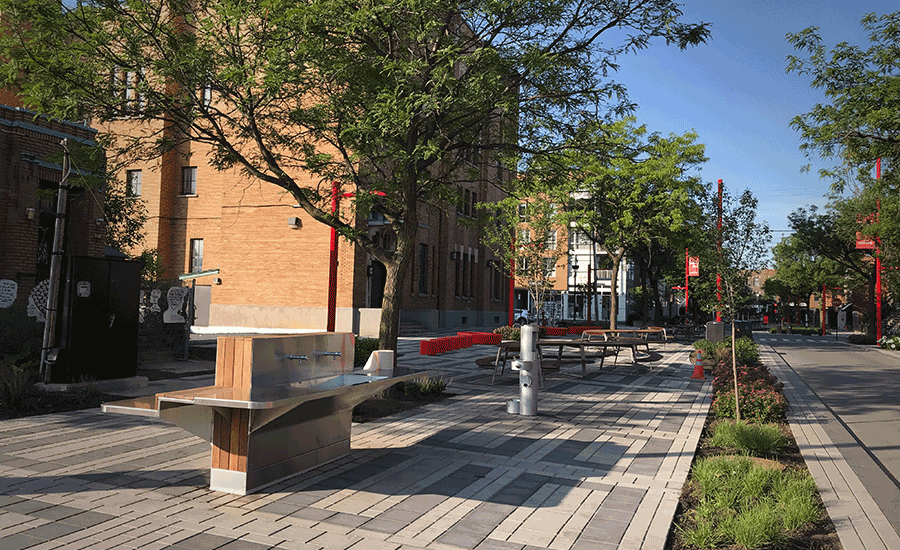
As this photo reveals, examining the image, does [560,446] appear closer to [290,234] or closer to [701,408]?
[701,408]

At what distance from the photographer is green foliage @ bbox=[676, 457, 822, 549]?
14.3 ft

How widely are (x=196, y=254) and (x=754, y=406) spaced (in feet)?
95.2

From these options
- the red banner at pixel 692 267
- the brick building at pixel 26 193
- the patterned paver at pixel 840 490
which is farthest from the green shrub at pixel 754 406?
the red banner at pixel 692 267

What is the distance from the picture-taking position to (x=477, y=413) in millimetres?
9477

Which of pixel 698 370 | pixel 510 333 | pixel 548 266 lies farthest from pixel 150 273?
pixel 548 266

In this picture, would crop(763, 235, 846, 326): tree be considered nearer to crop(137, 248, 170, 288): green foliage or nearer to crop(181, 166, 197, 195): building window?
crop(181, 166, 197, 195): building window

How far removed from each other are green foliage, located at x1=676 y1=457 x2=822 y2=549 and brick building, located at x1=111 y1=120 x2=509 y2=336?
67.3ft

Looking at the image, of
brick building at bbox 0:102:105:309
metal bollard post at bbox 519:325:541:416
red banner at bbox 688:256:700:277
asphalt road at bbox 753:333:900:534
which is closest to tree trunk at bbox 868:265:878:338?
red banner at bbox 688:256:700:277

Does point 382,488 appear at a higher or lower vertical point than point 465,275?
lower

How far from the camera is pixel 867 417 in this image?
1039 cm

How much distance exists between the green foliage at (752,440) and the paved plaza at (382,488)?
347mm

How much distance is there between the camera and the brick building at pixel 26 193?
46.9 ft

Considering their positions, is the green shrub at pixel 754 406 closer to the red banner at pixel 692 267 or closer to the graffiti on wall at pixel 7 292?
the graffiti on wall at pixel 7 292

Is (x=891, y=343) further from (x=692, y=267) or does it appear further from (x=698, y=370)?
(x=698, y=370)
